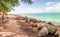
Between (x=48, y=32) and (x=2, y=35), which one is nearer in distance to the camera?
(x=2, y=35)

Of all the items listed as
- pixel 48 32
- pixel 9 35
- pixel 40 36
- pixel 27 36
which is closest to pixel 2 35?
pixel 9 35

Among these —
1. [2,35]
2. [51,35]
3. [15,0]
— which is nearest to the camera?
[15,0]

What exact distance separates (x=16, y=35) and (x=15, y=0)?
4.74 ft

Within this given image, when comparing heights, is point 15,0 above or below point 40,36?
above

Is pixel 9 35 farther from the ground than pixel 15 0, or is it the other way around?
pixel 15 0

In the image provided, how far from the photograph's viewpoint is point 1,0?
4.59 m

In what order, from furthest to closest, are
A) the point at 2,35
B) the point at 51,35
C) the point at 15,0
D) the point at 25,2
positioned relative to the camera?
1. the point at 51,35
2. the point at 2,35
3. the point at 15,0
4. the point at 25,2

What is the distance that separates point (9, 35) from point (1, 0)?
1.51 meters

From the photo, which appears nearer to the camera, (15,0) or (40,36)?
(15,0)

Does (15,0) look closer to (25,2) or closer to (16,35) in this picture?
(25,2)

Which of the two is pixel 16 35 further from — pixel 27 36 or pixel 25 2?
pixel 25 2

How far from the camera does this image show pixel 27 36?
18.6 ft

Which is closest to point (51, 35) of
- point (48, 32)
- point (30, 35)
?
point (48, 32)

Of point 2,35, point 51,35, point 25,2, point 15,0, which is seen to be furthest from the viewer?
point 51,35
